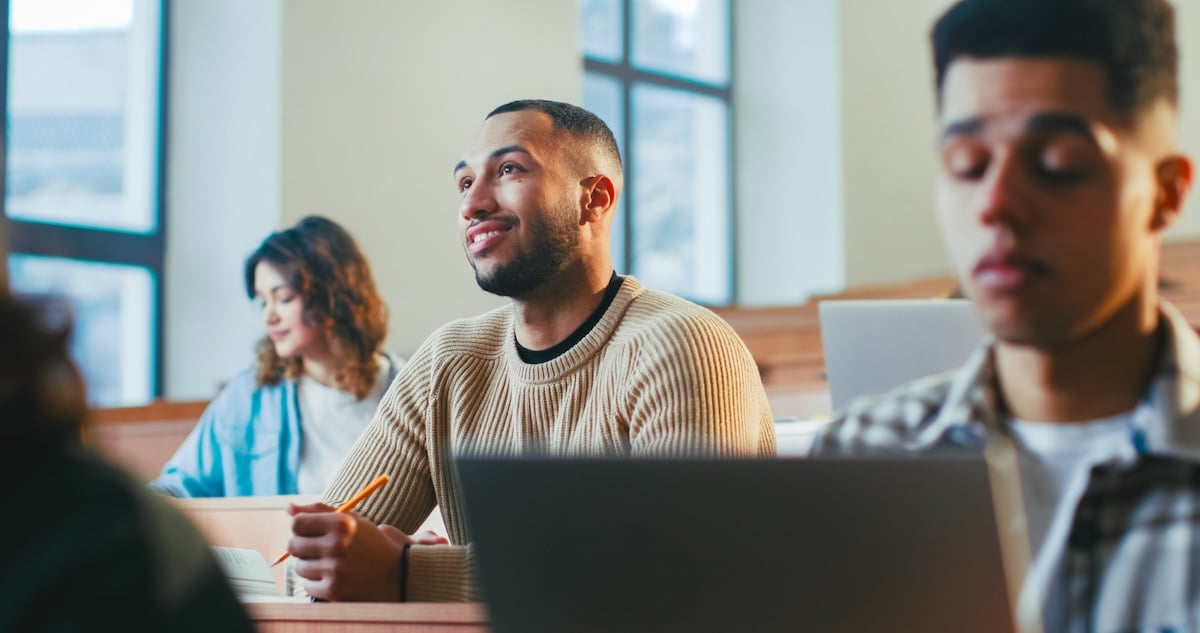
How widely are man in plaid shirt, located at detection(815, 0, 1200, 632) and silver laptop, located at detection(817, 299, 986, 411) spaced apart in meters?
0.73

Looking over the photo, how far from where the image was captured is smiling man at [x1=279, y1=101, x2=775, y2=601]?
1.97 m

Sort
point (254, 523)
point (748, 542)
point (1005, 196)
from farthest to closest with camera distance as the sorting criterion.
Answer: point (254, 523) → point (1005, 196) → point (748, 542)

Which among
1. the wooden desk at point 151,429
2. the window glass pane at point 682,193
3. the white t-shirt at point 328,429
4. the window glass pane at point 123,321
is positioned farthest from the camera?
the window glass pane at point 682,193

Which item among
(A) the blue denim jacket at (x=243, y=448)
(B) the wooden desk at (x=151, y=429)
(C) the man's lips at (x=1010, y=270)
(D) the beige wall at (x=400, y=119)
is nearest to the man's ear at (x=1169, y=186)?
(C) the man's lips at (x=1010, y=270)

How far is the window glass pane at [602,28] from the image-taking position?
6523 mm

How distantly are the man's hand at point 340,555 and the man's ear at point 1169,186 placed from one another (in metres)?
1.10

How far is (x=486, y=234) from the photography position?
215 cm

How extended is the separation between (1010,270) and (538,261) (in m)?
1.18

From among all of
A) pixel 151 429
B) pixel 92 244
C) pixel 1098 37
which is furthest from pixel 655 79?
pixel 1098 37

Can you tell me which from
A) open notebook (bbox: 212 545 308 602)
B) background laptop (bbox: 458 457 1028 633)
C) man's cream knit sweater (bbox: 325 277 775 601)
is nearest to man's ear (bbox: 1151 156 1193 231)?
background laptop (bbox: 458 457 1028 633)

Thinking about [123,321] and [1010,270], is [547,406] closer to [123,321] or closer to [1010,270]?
[1010,270]

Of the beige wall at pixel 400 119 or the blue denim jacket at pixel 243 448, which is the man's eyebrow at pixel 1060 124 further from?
the beige wall at pixel 400 119

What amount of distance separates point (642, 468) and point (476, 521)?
12 centimetres

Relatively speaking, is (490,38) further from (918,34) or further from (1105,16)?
(1105,16)
